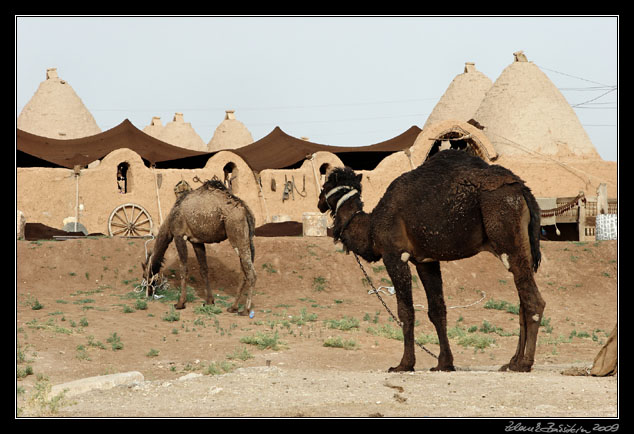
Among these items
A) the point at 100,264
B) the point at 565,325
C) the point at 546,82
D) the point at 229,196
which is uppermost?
the point at 546,82

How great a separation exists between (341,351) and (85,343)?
155 inches

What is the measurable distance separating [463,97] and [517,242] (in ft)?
121

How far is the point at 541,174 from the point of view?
33344 millimetres

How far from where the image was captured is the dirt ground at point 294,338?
6.54 meters

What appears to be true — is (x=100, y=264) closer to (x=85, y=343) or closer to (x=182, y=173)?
(x=85, y=343)

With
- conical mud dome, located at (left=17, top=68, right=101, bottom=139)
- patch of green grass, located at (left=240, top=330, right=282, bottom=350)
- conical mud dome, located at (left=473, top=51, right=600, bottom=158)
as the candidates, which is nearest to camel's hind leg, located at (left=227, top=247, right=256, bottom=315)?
patch of green grass, located at (left=240, top=330, right=282, bottom=350)

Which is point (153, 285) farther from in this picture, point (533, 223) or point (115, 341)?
Answer: point (533, 223)

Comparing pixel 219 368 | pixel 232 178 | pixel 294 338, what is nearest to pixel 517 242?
pixel 219 368

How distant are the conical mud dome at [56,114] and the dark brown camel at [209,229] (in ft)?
84.9

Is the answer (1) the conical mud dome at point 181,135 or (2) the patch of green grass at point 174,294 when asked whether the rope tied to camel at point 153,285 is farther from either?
(1) the conical mud dome at point 181,135

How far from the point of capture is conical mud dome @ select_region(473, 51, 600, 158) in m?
35.8

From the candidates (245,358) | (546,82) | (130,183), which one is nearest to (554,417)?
(245,358)

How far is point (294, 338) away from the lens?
12797 millimetres

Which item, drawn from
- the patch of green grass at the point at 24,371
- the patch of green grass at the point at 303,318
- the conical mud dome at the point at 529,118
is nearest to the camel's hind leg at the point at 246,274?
the patch of green grass at the point at 303,318
